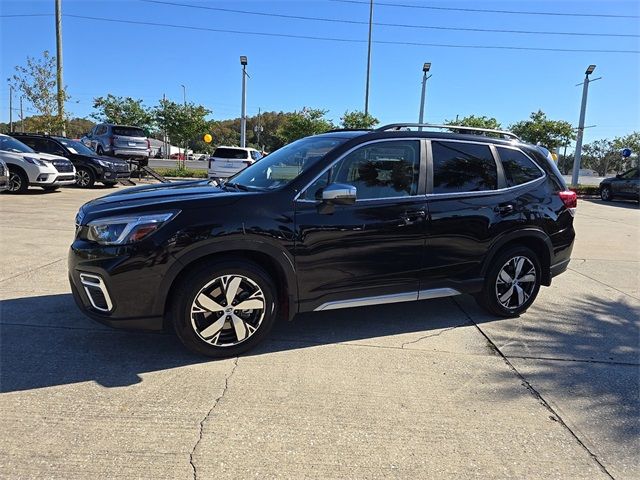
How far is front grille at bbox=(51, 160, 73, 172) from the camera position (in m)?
14.2

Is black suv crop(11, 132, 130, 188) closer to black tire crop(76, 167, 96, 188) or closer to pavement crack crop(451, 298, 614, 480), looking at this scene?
black tire crop(76, 167, 96, 188)

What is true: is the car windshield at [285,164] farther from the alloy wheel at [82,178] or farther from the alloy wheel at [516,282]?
the alloy wheel at [82,178]

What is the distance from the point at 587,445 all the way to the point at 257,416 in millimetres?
2009

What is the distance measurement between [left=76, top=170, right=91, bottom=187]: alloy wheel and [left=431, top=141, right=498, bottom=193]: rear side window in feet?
49.6

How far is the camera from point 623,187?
22531mm

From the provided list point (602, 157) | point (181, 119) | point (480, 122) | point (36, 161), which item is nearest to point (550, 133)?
point (480, 122)

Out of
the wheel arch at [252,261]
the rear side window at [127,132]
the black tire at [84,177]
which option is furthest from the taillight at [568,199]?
the rear side window at [127,132]

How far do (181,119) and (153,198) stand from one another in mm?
25302

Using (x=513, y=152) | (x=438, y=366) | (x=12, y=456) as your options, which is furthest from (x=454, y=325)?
(x=12, y=456)

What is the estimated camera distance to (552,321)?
198 inches

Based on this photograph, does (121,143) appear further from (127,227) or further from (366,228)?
(366,228)

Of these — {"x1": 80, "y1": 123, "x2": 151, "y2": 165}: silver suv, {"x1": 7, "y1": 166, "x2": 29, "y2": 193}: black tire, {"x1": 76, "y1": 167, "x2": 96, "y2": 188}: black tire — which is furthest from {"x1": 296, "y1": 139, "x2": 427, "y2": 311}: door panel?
{"x1": 80, "y1": 123, "x2": 151, "y2": 165}: silver suv

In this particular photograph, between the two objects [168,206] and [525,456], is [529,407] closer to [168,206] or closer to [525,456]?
[525,456]

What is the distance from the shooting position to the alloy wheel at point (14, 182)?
1347cm
